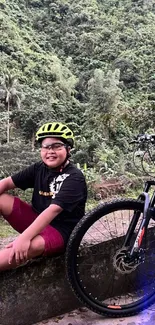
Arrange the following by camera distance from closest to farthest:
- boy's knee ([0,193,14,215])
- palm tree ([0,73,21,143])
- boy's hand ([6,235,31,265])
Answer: boy's hand ([6,235,31,265]) → boy's knee ([0,193,14,215]) → palm tree ([0,73,21,143])

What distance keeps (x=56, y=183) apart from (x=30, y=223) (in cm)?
26

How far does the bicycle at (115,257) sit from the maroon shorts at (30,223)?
0.21 feet

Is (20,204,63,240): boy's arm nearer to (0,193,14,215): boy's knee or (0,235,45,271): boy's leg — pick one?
(0,235,45,271): boy's leg

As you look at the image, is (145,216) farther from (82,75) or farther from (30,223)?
(82,75)

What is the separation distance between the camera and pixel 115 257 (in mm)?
1923

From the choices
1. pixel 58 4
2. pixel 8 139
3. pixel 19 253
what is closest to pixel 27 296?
pixel 19 253

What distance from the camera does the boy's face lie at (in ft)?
5.79

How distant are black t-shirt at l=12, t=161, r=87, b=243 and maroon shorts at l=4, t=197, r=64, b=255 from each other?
0.11 ft

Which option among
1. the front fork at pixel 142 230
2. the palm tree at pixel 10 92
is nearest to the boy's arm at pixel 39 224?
the front fork at pixel 142 230

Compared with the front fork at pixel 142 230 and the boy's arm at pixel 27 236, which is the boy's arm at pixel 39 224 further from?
the front fork at pixel 142 230

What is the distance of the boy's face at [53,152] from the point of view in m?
1.76

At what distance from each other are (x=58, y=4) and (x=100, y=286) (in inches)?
1540

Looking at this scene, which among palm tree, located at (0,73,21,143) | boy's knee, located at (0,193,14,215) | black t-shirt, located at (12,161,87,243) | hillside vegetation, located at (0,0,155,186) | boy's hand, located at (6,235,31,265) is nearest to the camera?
boy's hand, located at (6,235,31,265)

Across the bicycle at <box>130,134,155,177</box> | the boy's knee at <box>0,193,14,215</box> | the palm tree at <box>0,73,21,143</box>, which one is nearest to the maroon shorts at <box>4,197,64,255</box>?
the boy's knee at <box>0,193,14,215</box>
